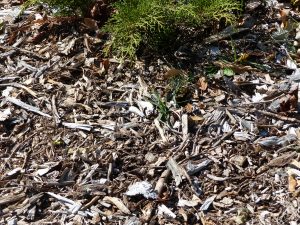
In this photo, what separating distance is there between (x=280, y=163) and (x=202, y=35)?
1.03m

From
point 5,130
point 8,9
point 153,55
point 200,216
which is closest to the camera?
point 200,216

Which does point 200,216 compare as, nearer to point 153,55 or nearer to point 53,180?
point 53,180

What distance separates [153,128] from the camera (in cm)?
294

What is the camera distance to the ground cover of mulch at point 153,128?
2.65 meters

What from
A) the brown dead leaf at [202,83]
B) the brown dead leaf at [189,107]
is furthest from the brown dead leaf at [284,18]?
the brown dead leaf at [189,107]

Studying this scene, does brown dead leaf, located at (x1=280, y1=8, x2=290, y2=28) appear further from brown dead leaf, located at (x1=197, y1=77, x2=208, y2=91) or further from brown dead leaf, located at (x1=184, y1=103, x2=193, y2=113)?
brown dead leaf, located at (x1=184, y1=103, x2=193, y2=113)

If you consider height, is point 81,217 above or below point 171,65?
below

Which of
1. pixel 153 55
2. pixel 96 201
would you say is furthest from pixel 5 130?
pixel 153 55

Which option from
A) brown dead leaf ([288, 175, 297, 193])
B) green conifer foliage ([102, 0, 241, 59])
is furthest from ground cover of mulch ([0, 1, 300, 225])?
green conifer foliage ([102, 0, 241, 59])

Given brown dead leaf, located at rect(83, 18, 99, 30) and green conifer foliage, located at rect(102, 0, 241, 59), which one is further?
brown dead leaf, located at rect(83, 18, 99, 30)

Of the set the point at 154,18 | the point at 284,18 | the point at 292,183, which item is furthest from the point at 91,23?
the point at 292,183

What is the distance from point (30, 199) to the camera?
8.80 ft

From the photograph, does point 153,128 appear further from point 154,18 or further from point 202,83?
point 154,18

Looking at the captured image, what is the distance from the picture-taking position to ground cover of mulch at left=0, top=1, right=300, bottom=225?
8.68 ft
